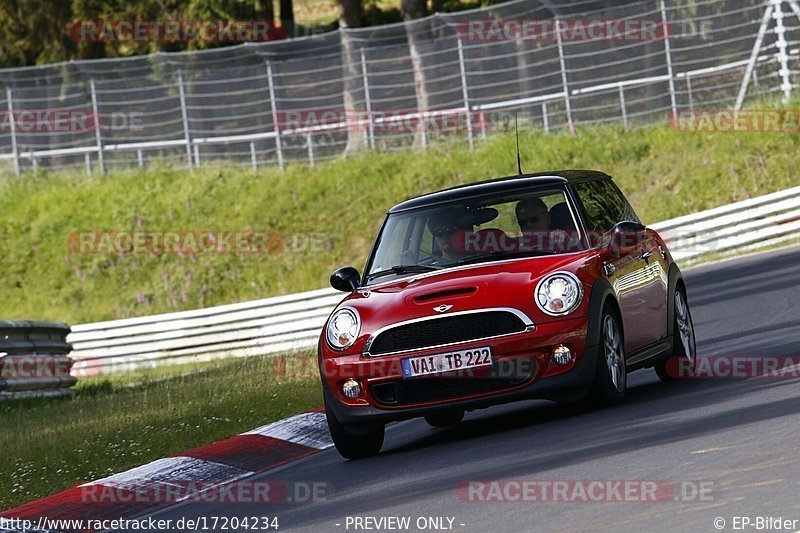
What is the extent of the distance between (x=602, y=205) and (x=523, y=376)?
6.88ft

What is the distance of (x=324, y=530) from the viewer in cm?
691

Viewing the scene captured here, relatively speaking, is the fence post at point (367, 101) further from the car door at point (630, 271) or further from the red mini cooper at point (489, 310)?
the red mini cooper at point (489, 310)

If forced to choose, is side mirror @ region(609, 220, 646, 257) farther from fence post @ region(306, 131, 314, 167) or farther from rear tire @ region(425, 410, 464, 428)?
fence post @ region(306, 131, 314, 167)

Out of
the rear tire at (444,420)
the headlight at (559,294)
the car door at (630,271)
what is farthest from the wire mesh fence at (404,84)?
the headlight at (559,294)

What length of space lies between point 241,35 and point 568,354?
1278 inches

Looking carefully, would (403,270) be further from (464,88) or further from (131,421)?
(464,88)

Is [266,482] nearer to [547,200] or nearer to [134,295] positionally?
[547,200]

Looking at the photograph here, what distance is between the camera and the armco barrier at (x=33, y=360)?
15.0 meters

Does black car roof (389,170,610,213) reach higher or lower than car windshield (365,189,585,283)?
higher

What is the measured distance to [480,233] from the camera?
976 cm

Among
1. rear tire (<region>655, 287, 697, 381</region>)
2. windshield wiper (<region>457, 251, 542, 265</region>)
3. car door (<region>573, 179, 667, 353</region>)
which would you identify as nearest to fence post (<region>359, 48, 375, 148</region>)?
car door (<region>573, 179, 667, 353</region>)

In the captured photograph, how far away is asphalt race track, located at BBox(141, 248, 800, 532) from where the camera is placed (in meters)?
6.23

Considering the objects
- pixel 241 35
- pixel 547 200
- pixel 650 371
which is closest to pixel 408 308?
pixel 547 200

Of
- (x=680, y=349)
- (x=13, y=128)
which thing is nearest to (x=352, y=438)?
(x=680, y=349)
